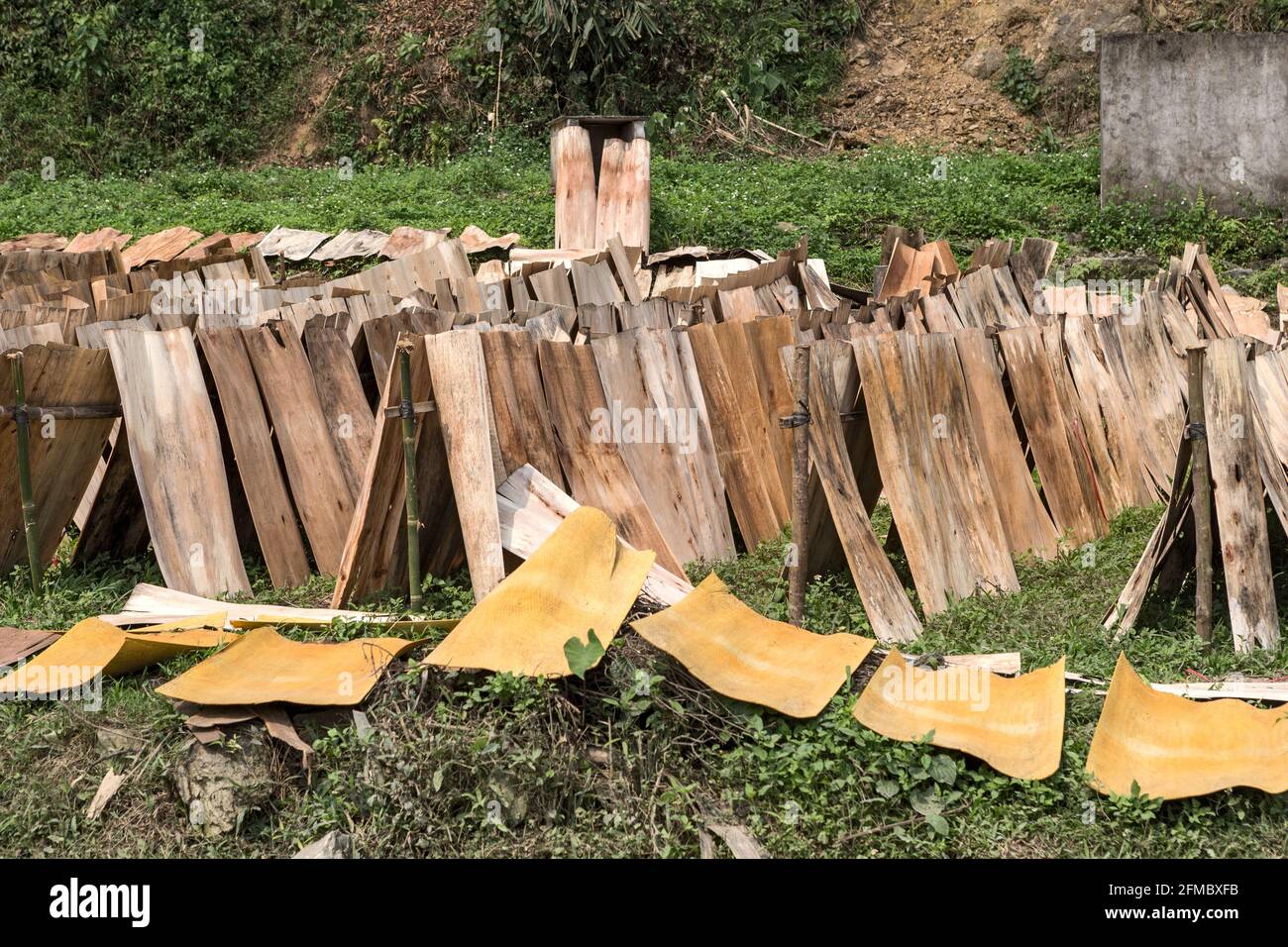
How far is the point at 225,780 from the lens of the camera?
4.23 metres

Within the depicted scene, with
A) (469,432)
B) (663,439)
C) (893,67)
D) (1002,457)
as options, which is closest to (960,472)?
(1002,457)

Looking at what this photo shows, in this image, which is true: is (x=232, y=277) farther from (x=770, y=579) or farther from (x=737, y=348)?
(x=770, y=579)

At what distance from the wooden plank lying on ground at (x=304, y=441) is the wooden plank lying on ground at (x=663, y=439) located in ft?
4.46

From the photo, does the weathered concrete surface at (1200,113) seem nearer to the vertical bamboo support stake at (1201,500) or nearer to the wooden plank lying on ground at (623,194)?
the wooden plank lying on ground at (623,194)

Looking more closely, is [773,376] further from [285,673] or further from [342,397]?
[285,673]

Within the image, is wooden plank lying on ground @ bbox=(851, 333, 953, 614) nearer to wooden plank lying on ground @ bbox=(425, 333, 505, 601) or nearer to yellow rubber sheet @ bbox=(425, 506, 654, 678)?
yellow rubber sheet @ bbox=(425, 506, 654, 678)

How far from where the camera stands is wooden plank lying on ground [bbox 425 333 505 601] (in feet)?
18.2

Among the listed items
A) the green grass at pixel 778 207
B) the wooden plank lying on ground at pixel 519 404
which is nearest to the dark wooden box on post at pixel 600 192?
the green grass at pixel 778 207

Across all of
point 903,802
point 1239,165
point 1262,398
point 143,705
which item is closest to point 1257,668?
point 1262,398

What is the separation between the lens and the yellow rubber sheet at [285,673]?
4.37 m

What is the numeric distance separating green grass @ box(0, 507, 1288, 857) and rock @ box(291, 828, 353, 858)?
2.0 inches

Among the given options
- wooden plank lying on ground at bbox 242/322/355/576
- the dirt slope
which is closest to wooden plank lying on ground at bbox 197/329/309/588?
wooden plank lying on ground at bbox 242/322/355/576

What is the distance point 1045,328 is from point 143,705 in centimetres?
508

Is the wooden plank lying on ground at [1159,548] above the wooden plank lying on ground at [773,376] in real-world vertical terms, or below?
below
